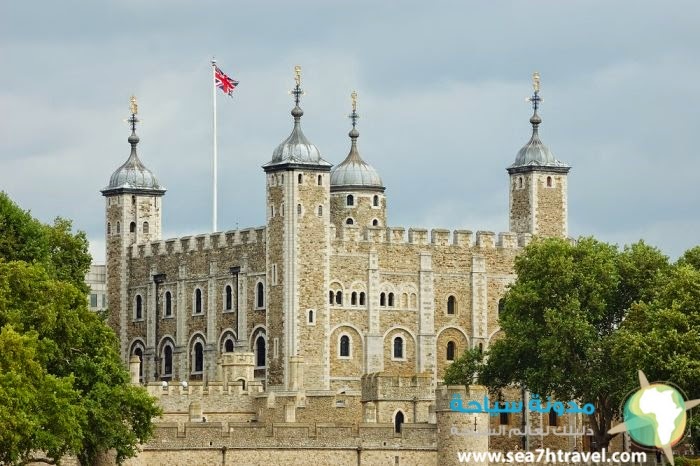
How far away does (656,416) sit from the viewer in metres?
88.3

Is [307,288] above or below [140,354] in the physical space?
above

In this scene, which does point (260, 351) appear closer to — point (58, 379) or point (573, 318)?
point (573, 318)

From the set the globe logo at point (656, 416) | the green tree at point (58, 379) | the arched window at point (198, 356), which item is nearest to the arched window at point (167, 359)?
the arched window at point (198, 356)

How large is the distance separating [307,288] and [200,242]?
9.74 meters

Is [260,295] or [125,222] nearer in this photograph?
[260,295]

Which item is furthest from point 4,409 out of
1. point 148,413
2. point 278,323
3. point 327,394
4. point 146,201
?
point 146,201

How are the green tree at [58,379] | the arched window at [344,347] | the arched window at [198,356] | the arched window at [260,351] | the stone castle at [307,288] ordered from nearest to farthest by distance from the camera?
the green tree at [58,379] → the stone castle at [307,288] → the arched window at [344,347] → the arched window at [260,351] → the arched window at [198,356]

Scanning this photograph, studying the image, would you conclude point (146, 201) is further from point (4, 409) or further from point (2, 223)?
point (4, 409)

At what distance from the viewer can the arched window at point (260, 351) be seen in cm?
12444

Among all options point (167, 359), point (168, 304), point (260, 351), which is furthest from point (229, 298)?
point (167, 359)

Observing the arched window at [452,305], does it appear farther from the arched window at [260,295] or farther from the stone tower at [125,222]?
the stone tower at [125,222]

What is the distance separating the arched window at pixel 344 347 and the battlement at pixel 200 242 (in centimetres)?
578

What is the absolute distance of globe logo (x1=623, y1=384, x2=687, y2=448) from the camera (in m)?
88.2

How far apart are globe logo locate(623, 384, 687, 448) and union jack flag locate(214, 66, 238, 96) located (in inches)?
1514
